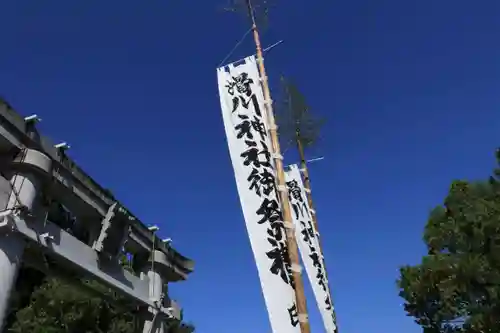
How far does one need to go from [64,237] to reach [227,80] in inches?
186

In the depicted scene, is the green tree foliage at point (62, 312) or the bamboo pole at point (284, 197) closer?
the bamboo pole at point (284, 197)

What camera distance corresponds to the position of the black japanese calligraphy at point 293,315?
23.8 feet

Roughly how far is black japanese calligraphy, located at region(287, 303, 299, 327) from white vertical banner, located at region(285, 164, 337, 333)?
405 cm

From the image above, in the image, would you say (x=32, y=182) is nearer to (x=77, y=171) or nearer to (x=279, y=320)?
(x=77, y=171)

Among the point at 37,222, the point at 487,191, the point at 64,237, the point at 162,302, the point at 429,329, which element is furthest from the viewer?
the point at 429,329

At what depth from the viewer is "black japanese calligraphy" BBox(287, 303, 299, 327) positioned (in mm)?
7258

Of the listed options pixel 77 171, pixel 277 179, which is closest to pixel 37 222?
pixel 77 171

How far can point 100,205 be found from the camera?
9.48m

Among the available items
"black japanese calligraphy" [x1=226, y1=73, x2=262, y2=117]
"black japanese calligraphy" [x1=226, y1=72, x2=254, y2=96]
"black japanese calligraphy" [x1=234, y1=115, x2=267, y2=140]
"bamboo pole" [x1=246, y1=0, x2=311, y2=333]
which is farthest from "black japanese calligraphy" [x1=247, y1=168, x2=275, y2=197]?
"black japanese calligraphy" [x1=226, y1=72, x2=254, y2=96]

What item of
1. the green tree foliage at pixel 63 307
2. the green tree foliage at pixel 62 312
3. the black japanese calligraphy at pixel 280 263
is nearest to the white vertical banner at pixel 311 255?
the black japanese calligraphy at pixel 280 263

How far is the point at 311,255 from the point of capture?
11.9 metres

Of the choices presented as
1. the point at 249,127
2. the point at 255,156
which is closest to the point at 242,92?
the point at 249,127

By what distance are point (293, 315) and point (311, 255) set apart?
4673 millimetres

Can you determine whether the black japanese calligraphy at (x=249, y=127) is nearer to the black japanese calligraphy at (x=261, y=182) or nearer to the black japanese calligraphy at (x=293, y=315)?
the black japanese calligraphy at (x=261, y=182)
